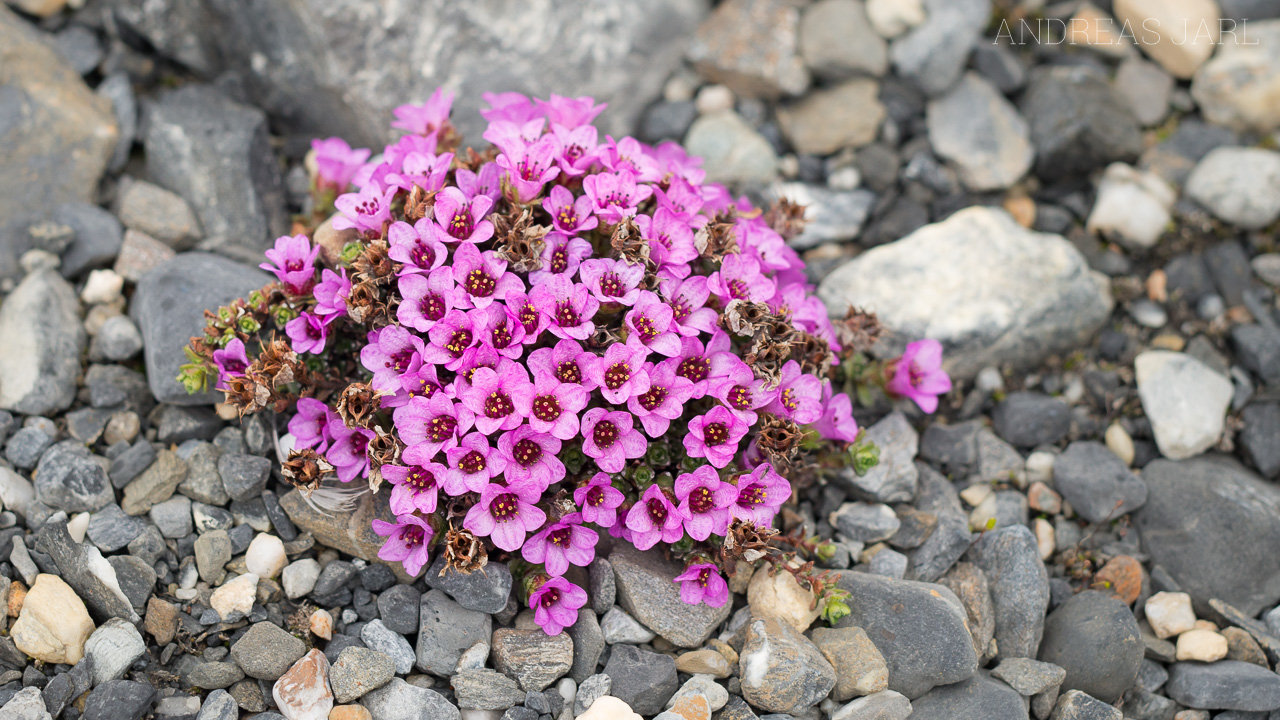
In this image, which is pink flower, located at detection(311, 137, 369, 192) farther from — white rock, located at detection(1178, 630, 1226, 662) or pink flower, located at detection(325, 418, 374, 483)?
white rock, located at detection(1178, 630, 1226, 662)

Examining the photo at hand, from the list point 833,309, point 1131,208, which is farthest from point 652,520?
point 1131,208

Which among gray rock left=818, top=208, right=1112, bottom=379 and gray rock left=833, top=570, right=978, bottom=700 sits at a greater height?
gray rock left=818, top=208, right=1112, bottom=379

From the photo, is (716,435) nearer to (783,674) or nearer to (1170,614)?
(783,674)

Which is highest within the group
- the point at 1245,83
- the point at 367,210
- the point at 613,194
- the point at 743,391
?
the point at 1245,83

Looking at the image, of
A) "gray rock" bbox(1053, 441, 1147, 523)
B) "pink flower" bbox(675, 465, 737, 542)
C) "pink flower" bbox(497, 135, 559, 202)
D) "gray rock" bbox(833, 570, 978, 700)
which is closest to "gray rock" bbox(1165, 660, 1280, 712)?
"gray rock" bbox(1053, 441, 1147, 523)

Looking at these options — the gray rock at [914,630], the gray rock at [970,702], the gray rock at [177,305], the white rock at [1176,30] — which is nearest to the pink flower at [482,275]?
the gray rock at [177,305]
